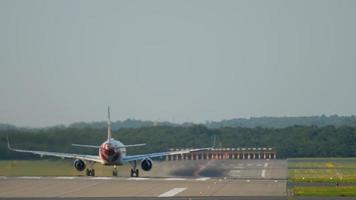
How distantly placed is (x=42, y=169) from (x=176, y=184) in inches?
804

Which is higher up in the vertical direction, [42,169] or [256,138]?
[256,138]

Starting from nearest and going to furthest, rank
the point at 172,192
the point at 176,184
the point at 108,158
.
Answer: the point at 172,192, the point at 176,184, the point at 108,158

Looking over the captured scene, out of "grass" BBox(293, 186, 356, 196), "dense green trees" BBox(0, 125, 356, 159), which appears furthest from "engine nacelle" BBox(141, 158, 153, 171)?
"grass" BBox(293, 186, 356, 196)

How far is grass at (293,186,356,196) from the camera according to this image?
5419 centimetres

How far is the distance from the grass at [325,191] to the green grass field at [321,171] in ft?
30.7

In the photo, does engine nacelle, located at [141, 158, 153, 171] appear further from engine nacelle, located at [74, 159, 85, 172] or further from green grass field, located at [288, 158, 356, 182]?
green grass field, located at [288, 158, 356, 182]

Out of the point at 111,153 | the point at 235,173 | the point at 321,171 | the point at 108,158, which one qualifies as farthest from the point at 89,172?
the point at 321,171

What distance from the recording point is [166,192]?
5666 centimetres

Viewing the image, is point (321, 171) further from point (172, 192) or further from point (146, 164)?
point (172, 192)

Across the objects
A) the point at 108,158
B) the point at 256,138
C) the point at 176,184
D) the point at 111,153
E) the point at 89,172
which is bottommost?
the point at 176,184

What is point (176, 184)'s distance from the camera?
65062 millimetres

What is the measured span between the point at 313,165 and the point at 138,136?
68.9 feet

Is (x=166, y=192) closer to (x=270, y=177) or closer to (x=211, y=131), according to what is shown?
(x=270, y=177)

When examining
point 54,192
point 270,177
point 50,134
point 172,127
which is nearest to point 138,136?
point 172,127
